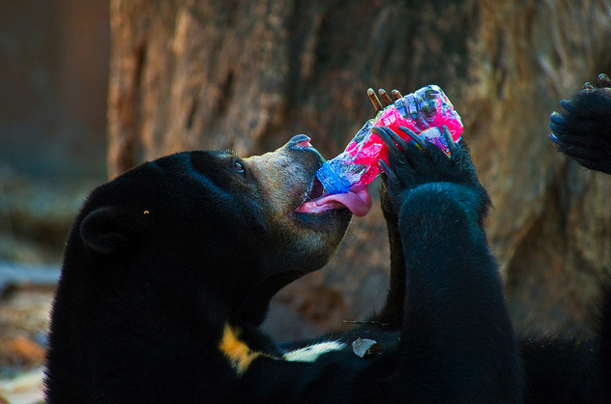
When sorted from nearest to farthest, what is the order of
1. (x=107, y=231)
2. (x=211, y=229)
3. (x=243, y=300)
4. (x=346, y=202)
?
(x=107, y=231), (x=211, y=229), (x=243, y=300), (x=346, y=202)

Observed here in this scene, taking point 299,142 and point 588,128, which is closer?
point 588,128

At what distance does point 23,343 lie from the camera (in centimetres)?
578

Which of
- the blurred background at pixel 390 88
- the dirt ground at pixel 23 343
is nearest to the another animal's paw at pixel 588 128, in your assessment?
the blurred background at pixel 390 88

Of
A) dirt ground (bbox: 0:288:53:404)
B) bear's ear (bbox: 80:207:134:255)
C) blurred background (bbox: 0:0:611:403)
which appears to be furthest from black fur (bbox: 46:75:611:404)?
dirt ground (bbox: 0:288:53:404)

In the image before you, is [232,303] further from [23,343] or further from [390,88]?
[23,343]

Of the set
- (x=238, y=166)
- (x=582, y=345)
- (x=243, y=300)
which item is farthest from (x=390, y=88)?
(x=243, y=300)

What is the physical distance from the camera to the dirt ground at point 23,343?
450 centimetres

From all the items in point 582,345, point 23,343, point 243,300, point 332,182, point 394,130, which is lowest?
point 23,343

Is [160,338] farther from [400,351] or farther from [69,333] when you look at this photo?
[400,351]

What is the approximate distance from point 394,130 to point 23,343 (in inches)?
174

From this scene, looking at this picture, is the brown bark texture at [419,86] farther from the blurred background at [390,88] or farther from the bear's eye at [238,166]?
the bear's eye at [238,166]

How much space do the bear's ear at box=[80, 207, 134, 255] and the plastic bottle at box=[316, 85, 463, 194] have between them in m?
0.86

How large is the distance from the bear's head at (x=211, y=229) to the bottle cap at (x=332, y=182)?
1.8 inches

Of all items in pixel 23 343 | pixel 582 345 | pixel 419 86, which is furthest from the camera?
pixel 23 343
